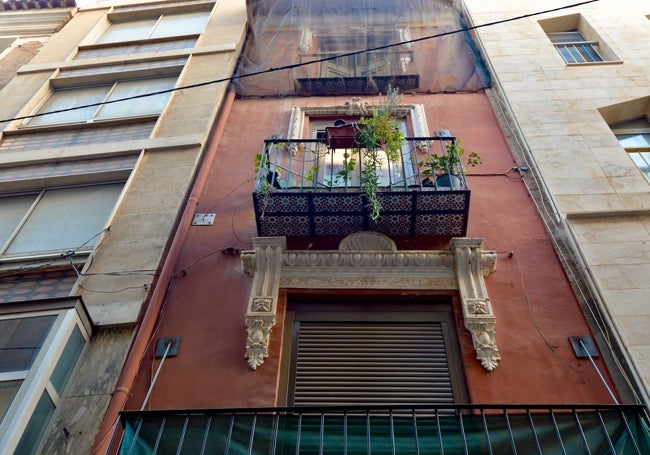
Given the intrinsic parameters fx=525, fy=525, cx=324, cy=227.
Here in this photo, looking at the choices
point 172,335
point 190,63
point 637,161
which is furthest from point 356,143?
point 190,63

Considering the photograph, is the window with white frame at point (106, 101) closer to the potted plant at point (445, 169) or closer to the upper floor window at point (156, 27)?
the upper floor window at point (156, 27)

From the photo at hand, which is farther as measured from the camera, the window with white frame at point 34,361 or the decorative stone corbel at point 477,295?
the decorative stone corbel at point 477,295

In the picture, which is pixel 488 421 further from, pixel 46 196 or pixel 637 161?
pixel 46 196

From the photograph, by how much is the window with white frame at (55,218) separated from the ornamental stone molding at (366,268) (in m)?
3.06

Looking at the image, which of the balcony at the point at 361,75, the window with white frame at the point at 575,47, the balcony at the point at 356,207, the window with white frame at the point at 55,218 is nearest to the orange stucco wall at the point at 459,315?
the balcony at the point at 356,207

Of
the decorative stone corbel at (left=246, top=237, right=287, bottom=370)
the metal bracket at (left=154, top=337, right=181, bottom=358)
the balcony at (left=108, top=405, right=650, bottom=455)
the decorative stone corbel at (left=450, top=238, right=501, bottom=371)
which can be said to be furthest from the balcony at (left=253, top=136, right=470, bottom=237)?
the balcony at (left=108, top=405, right=650, bottom=455)

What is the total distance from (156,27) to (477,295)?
485 inches

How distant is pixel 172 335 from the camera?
626 centimetres

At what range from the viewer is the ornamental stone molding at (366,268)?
643cm

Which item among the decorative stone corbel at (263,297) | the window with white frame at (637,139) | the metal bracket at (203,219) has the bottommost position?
the decorative stone corbel at (263,297)

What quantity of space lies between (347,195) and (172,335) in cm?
278

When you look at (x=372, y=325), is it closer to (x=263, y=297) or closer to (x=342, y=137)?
(x=263, y=297)

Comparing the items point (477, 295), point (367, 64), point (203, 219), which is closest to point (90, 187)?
point (203, 219)

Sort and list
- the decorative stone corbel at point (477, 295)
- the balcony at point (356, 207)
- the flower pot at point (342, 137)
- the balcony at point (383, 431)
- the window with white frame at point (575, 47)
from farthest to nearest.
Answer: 1. the window with white frame at point (575, 47)
2. the flower pot at point (342, 137)
3. the balcony at point (356, 207)
4. the decorative stone corbel at point (477, 295)
5. the balcony at point (383, 431)
